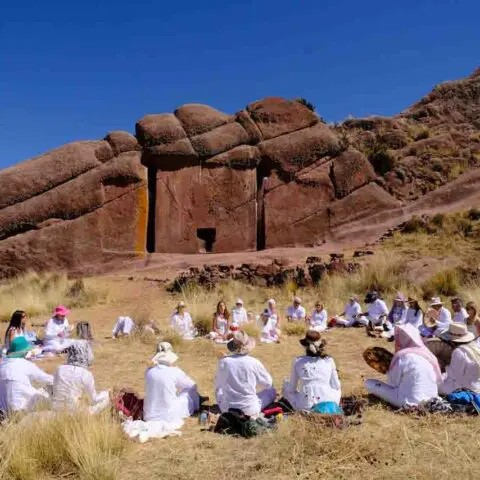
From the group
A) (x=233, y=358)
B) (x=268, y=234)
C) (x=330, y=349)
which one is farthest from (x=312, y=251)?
(x=233, y=358)

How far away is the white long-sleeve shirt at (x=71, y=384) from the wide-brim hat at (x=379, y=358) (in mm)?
3540

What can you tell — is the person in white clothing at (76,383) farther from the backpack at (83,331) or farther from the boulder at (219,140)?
the boulder at (219,140)

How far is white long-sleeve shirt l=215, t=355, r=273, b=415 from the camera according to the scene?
5902 mm

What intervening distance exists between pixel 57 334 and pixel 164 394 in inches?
226

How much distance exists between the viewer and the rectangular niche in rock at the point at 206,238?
21.7 metres

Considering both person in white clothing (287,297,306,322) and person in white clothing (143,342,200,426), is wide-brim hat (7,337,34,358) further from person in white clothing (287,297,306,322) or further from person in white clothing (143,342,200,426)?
person in white clothing (287,297,306,322)

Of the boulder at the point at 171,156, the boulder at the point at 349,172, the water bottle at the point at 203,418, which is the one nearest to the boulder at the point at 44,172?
the boulder at the point at 171,156

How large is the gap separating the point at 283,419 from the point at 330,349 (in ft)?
17.8

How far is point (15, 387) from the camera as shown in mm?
5633

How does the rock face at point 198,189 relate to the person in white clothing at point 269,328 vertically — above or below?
above

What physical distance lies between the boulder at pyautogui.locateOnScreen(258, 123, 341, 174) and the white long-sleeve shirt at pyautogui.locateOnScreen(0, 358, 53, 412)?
17.6 m

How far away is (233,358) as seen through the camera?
614 cm

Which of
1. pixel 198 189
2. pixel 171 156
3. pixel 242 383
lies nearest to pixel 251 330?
pixel 242 383

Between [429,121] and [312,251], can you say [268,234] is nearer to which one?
Answer: [312,251]
